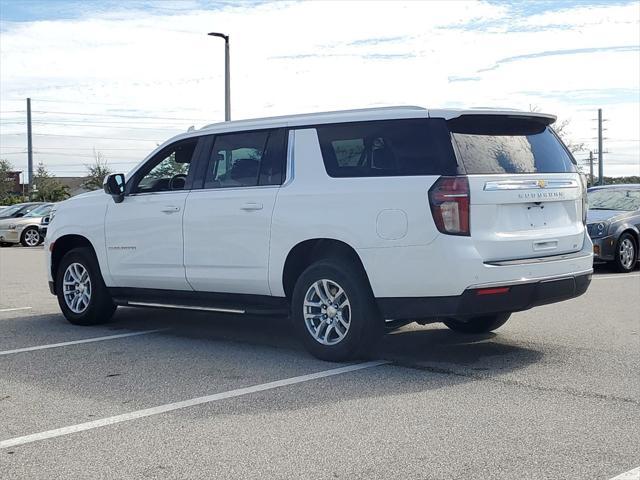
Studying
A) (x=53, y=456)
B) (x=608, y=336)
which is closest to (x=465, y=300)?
(x=608, y=336)

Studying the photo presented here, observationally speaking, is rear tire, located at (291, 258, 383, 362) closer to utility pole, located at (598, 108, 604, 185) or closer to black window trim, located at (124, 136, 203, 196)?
black window trim, located at (124, 136, 203, 196)

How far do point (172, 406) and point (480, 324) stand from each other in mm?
3583

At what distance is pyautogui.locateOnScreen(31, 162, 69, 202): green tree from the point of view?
56.6 m

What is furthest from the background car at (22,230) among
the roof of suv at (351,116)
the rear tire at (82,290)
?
the roof of suv at (351,116)

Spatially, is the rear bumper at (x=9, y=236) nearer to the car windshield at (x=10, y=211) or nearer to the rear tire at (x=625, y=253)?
the car windshield at (x=10, y=211)

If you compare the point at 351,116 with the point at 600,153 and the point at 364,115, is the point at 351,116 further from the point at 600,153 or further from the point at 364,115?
the point at 600,153

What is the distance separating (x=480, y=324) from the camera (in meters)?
Result: 8.61

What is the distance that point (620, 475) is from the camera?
448 cm

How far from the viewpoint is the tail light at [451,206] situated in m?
6.76

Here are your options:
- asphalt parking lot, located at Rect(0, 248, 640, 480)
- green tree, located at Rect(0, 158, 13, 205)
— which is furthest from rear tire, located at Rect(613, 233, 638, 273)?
green tree, located at Rect(0, 158, 13, 205)

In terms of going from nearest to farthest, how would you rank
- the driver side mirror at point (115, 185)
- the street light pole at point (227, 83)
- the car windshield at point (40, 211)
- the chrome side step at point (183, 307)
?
the chrome side step at point (183, 307), the driver side mirror at point (115, 185), the street light pole at point (227, 83), the car windshield at point (40, 211)

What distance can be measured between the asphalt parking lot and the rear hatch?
97 centimetres

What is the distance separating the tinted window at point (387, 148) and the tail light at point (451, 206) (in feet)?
0.37

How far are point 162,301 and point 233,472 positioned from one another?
4.41 m
